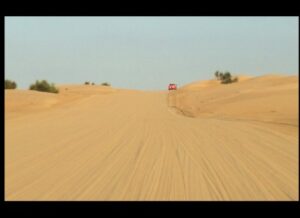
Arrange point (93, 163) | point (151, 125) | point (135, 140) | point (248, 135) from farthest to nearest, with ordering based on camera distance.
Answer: point (151, 125)
point (248, 135)
point (135, 140)
point (93, 163)

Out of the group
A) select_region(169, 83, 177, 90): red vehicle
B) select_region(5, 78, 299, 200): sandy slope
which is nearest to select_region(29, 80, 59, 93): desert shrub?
select_region(169, 83, 177, 90): red vehicle

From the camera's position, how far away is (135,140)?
557 inches

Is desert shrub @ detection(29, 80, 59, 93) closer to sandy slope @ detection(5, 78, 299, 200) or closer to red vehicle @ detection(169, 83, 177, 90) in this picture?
red vehicle @ detection(169, 83, 177, 90)

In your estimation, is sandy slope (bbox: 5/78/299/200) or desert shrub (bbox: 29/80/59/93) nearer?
sandy slope (bbox: 5/78/299/200)

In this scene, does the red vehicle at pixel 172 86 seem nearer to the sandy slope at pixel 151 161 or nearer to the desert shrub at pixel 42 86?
the desert shrub at pixel 42 86

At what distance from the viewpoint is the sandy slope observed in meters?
7.97

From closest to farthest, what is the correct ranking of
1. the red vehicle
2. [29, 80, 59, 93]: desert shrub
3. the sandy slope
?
the sandy slope
[29, 80, 59, 93]: desert shrub
the red vehicle

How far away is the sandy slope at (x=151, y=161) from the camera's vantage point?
797cm

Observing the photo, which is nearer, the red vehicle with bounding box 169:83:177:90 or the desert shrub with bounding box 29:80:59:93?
the desert shrub with bounding box 29:80:59:93

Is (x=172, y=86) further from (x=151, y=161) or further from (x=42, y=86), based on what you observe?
(x=151, y=161)

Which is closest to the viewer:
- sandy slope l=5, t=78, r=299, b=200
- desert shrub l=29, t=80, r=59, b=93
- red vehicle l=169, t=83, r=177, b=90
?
sandy slope l=5, t=78, r=299, b=200

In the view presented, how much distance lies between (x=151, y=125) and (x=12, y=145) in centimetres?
637

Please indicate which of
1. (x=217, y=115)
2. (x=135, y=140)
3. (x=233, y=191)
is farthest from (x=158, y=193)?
(x=217, y=115)
